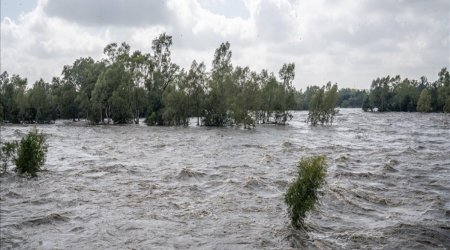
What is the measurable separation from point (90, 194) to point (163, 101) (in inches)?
2674

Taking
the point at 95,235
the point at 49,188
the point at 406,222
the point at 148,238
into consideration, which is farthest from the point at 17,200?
the point at 406,222

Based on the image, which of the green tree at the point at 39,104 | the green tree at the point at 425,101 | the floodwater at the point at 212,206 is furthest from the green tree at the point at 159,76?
the green tree at the point at 425,101

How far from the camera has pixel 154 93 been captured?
94.5 meters

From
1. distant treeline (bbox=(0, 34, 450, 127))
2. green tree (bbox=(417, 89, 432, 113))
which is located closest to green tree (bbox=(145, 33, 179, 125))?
distant treeline (bbox=(0, 34, 450, 127))

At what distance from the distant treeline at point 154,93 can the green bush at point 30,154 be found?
58089mm

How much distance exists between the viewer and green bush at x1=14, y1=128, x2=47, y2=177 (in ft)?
73.7

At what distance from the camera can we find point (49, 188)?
2123 cm

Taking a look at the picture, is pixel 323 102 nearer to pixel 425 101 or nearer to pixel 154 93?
pixel 154 93

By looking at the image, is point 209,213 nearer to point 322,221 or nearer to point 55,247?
point 322,221

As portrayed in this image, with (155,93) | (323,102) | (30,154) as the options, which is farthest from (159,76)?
(30,154)

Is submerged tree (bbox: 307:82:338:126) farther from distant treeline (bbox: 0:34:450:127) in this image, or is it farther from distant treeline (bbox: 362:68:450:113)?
distant treeline (bbox: 362:68:450:113)

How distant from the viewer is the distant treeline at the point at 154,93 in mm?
83438

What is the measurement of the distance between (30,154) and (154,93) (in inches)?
2856

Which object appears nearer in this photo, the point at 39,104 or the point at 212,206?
the point at 212,206
